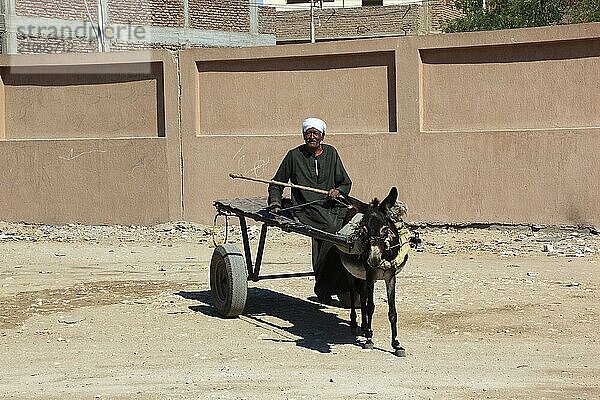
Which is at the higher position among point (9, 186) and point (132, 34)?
point (132, 34)

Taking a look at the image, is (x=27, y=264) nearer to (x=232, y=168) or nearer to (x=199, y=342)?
(x=232, y=168)

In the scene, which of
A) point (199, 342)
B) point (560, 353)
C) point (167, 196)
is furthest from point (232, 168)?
point (560, 353)

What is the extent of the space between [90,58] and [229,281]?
750 cm

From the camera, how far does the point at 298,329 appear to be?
8.64m

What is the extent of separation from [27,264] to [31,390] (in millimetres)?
5803

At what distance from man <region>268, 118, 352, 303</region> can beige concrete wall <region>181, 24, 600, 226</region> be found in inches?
193

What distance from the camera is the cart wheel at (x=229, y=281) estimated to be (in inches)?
349

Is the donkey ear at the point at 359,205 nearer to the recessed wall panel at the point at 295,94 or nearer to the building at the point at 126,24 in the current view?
the recessed wall panel at the point at 295,94

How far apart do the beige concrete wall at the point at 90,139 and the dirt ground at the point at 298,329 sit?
2.13 metres

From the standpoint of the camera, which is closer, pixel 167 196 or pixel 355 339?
pixel 355 339

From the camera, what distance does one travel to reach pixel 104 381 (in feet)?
23.0

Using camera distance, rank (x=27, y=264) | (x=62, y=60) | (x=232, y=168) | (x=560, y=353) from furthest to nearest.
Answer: (x=62, y=60) < (x=232, y=168) < (x=27, y=264) < (x=560, y=353)

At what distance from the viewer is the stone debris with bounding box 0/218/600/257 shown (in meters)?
12.6

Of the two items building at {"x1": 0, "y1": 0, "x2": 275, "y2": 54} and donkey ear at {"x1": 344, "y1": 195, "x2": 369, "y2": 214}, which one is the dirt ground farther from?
building at {"x1": 0, "y1": 0, "x2": 275, "y2": 54}
